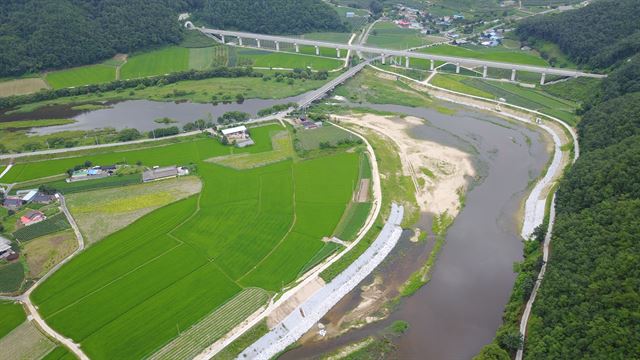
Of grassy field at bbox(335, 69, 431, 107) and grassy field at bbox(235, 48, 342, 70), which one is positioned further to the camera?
grassy field at bbox(235, 48, 342, 70)

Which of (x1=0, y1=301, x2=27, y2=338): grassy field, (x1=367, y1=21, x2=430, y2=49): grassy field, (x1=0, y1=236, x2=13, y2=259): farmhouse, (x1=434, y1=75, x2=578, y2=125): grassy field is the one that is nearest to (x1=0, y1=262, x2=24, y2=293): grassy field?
(x1=0, y1=236, x2=13, y2=259): farmhouse

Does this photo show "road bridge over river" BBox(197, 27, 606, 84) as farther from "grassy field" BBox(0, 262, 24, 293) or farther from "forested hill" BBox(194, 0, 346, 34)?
"grassy field" BBox(0, 262, 24, 293)

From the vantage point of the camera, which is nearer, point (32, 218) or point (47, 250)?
point (47, 250)

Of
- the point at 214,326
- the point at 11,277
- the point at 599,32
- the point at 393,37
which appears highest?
the point at 599,32

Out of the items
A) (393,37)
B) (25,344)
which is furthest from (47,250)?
(393,37)

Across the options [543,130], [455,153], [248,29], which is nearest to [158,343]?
[455,153]

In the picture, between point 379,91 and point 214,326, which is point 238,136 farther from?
point 214,326
